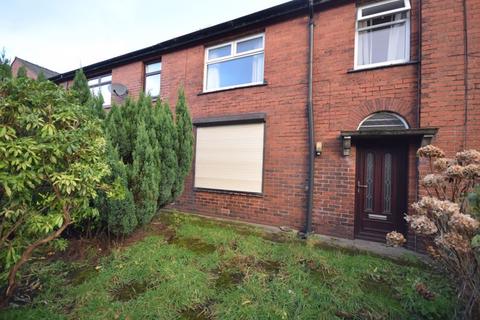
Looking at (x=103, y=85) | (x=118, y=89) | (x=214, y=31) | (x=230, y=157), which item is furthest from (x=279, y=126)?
(x=103, y=85)

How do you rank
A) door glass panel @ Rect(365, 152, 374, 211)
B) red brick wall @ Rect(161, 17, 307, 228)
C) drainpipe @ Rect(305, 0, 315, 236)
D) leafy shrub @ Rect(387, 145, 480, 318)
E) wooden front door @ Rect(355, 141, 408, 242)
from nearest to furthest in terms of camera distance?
leafy shrub @ Rect(387, 145, 480, 318) → wooden front door @ Rect(355, 141, 408, 242) → door glass panel @ Rect(365, 152, 374, 211) → drainpipe @ Rect(305, 0, 315, 236) → red brick wall @ Rect(161, 17, 307, 228)

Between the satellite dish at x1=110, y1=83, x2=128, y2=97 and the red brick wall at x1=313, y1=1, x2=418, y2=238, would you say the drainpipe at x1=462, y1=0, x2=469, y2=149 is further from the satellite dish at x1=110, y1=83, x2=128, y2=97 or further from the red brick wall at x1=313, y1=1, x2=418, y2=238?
the satellite dish at x1=110, y1=83, x2=128, y2=97

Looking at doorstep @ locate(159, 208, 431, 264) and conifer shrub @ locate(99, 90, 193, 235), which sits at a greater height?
conifer shrub @ locate(99, 90, 193, 235)

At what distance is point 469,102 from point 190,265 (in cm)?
532

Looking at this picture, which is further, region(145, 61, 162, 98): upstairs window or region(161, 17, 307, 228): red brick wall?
region(145, 61, 162, 98): upstairs window

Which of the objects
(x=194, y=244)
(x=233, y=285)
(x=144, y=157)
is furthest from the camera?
(x=194, y=244)

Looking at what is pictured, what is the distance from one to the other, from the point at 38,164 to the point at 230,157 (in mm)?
4306

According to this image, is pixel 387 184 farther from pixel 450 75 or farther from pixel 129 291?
pixel 129 291

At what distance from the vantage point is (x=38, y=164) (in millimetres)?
2158

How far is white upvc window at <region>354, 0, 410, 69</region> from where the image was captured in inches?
179

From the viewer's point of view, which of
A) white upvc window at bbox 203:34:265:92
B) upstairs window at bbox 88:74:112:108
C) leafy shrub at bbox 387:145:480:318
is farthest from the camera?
upstairs window at bbox 88:74:112:108

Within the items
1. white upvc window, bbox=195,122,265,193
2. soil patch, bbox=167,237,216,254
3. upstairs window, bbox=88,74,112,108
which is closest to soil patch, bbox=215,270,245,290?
soil patch, bbox=167,237,216,254

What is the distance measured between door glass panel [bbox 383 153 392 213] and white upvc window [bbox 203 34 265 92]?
343 cm

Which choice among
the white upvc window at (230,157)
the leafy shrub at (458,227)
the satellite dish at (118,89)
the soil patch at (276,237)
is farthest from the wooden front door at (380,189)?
the satellite dish at (118,89)
